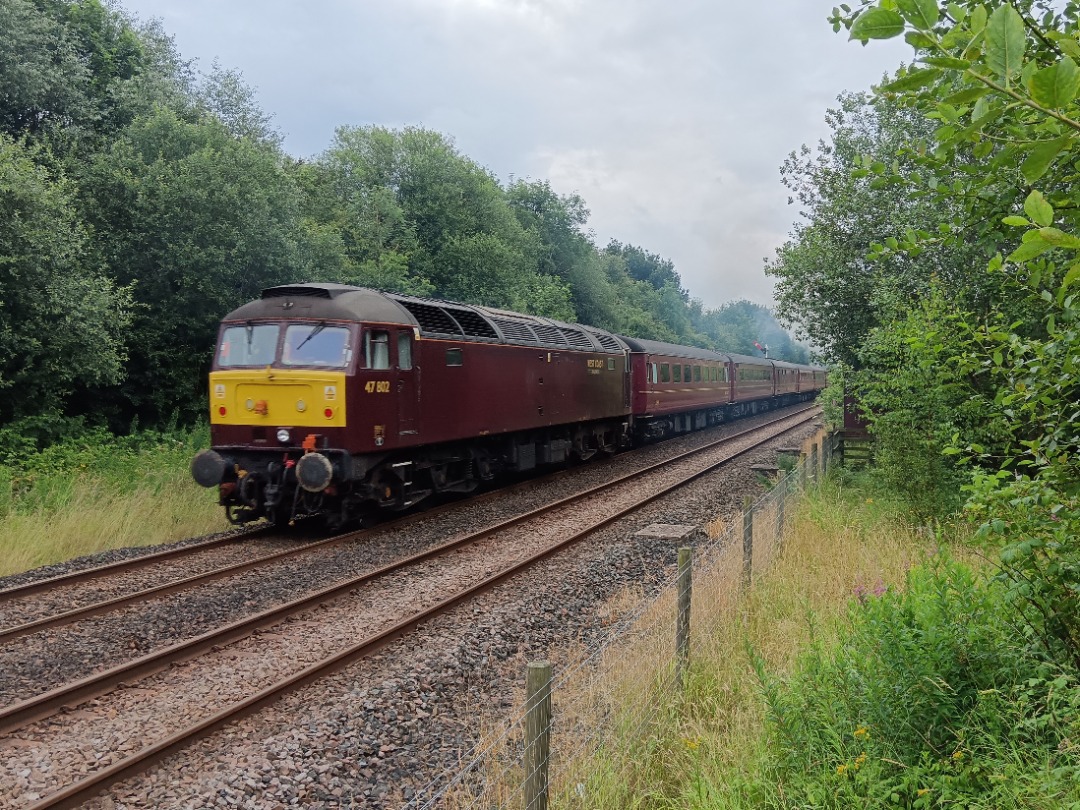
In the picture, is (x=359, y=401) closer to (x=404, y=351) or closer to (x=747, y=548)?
(x=404, y=351)

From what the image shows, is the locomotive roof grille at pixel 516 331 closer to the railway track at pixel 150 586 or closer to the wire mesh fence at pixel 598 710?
the railway track at pixel 150 586

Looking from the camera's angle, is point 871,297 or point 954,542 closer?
point 954,542

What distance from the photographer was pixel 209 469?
10.5 metres

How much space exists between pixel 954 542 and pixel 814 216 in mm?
8159

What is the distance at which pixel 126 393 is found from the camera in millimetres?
17625

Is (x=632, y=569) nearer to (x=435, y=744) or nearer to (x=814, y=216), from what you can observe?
(x=435, y=744)

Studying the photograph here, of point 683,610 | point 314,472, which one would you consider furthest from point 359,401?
point 683,610

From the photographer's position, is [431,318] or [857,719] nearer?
[857,719]

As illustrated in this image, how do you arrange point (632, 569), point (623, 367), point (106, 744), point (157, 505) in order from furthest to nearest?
point (623, 367)
point (157, 505)
point (632, 569)
point (106, 744)

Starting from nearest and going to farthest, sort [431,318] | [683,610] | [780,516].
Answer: [683,610], [780,516], [431,318]

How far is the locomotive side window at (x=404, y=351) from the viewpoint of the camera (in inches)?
443

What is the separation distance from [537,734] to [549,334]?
1371 centimetres

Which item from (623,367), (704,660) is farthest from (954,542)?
(623,367)

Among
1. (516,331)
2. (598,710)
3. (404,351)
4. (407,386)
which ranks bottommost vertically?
(598,710)
